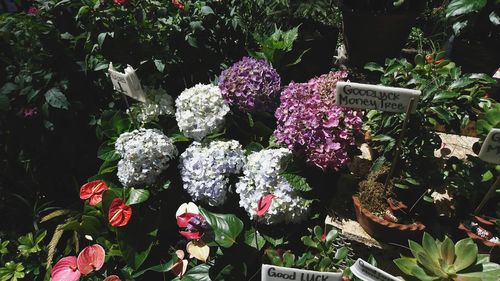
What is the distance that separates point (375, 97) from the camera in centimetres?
118

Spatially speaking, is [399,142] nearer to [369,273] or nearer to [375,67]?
[375,67]

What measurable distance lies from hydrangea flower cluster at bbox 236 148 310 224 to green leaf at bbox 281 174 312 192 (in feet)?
0.06

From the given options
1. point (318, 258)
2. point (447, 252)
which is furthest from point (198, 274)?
point (447, 252)

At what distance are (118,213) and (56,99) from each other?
2.02 ft

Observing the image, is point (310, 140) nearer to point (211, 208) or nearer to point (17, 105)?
point (211, 208)

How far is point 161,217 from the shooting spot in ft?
5.25

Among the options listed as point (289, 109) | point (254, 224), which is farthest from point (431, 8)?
point (254, 224)

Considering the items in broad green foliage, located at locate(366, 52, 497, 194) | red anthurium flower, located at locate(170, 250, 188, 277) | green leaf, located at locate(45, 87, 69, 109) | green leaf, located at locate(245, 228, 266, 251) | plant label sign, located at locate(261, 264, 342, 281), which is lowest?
red anthurium flower, located at locate(170, 250, 188, 277)

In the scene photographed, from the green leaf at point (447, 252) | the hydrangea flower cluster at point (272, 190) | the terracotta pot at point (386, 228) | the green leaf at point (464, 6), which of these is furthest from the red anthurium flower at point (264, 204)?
the green leaf at point (464, 6)

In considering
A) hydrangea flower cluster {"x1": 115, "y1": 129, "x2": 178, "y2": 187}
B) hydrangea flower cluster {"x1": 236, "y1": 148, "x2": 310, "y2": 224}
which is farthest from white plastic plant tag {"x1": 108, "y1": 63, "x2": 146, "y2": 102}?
hydrangea flower cluster {"x1": 236, "y1": 148, "x2": 310, "y2": 224}

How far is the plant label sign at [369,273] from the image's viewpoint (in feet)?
3.25

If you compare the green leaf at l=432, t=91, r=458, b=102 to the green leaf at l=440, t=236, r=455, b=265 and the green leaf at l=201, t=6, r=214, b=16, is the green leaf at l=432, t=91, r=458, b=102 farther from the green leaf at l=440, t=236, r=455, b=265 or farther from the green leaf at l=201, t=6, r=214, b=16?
the green leaf at l=201, t=6, r=214, b=16

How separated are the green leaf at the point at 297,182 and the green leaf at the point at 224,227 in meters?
0.23

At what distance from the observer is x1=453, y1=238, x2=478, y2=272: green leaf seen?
3.36ft
